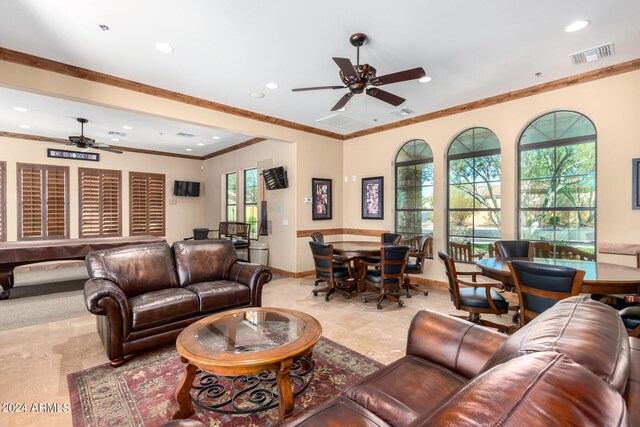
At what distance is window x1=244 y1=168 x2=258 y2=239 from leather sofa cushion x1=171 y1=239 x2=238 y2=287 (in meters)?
3.50

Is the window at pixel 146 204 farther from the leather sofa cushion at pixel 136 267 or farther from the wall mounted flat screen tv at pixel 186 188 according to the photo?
the leather sofa cushion at pixel 136 267

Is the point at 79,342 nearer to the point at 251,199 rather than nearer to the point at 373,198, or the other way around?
the point at 251,199

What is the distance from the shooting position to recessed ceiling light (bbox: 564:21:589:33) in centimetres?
287

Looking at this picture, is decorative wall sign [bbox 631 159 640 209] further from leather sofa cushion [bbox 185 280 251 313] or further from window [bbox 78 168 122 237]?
window [bbox 78 168 122 237]

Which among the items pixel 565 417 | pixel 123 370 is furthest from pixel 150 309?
pixel 565 417

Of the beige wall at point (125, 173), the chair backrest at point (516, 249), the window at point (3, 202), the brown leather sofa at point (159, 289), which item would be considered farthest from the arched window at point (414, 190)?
the window at point (3, 202)

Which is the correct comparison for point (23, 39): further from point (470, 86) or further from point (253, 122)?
point (470, 86)

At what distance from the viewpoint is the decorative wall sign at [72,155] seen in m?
7.18

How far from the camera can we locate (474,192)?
5.12m

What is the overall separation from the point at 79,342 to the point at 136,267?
2.98 feet

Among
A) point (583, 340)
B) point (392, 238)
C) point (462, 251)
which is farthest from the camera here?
point (392, 238)

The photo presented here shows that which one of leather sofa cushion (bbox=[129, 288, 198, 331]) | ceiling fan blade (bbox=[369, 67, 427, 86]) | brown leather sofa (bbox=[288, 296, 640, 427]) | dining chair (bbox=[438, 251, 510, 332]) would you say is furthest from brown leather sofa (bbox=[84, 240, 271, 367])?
ceiling fan blade (bbox=[369, 67, 427, 86])

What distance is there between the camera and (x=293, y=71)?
3846 mm

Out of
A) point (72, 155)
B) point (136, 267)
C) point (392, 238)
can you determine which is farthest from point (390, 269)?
point (72, 155)
